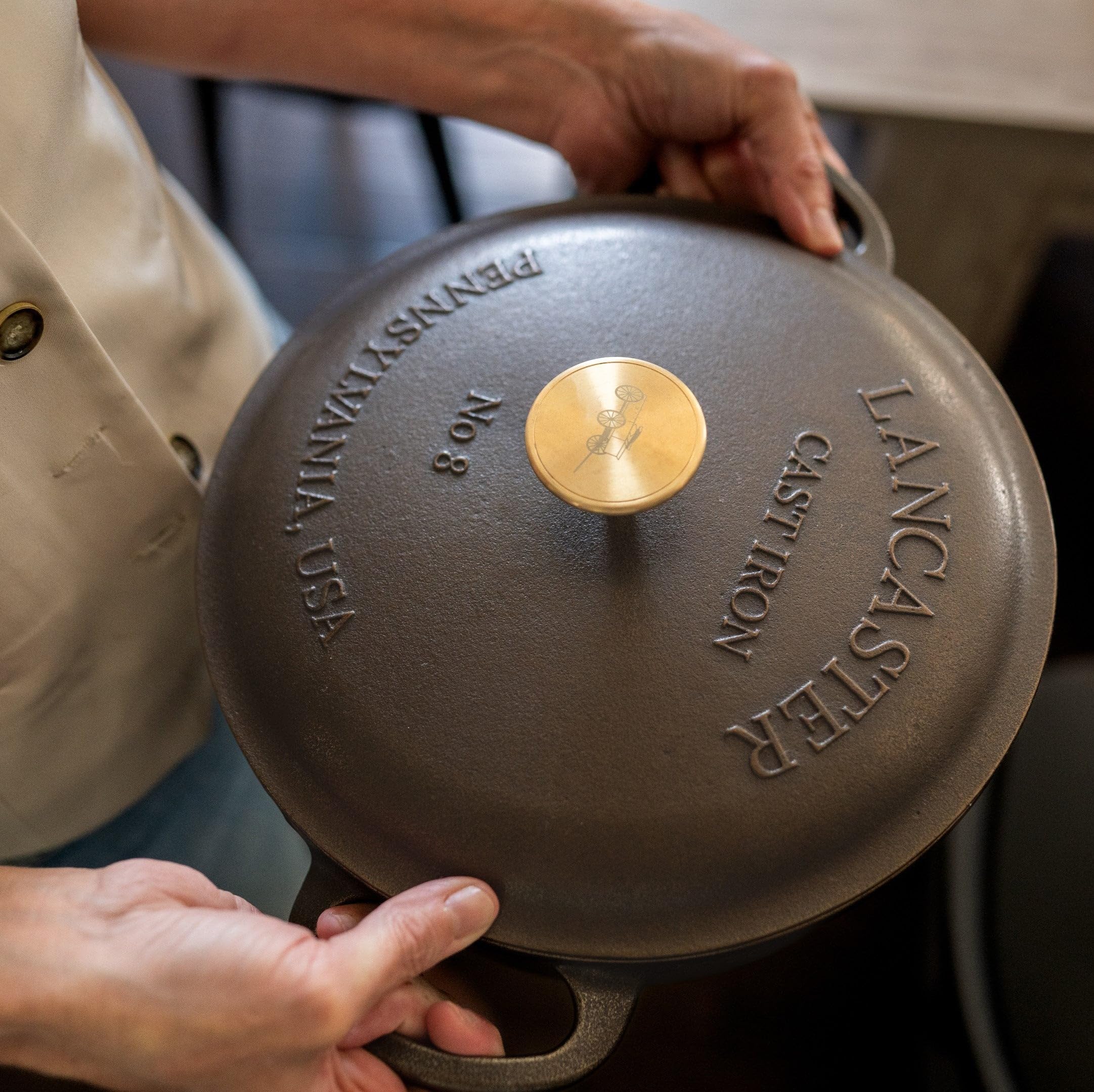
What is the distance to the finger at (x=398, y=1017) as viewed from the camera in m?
0.68

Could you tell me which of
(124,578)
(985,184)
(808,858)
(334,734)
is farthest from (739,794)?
(985,184)

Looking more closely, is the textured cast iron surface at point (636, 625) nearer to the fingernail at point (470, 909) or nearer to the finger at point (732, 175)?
the fingernail at point (470, 909)

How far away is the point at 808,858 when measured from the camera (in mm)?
635

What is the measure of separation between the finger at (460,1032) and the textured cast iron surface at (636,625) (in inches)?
4.1

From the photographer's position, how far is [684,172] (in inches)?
43.6

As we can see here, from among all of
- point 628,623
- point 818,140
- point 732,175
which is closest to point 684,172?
point 732,175

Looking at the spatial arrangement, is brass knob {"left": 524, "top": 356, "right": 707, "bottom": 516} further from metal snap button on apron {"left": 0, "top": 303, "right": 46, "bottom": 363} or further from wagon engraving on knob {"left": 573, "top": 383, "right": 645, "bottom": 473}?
metal snap button on apron {"left": 0, "top": 303, "right": 46, "bottom": 363}

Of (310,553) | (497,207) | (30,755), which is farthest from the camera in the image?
(497,207)

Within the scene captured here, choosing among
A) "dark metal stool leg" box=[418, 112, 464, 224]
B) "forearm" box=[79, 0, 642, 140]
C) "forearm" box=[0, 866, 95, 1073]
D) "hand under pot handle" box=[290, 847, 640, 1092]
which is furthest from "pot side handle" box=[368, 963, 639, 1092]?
"dark metal stool leg" box=[418, 112, 464, 224]

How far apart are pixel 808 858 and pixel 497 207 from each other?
2123 mm

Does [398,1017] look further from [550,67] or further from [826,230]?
[550,67]

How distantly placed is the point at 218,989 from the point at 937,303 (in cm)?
188

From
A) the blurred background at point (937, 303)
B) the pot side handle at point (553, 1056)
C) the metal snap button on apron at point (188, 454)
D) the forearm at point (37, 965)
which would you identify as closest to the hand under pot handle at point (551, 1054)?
the pot side handle at point (553, 1056)

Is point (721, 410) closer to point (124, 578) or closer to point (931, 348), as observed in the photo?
point (931, 348)
